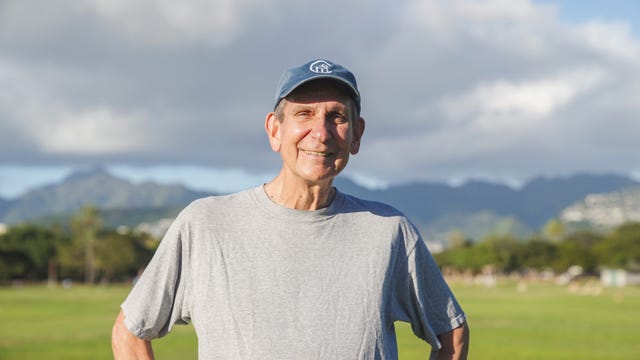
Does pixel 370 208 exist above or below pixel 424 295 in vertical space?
above

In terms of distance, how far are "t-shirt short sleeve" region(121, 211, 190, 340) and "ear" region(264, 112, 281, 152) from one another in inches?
22.2

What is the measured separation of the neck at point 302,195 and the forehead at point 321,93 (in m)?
0.34

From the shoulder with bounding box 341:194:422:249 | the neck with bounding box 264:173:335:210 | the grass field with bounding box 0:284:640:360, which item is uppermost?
the neck with bounding box 264:173:335:210

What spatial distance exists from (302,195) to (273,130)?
0.39m

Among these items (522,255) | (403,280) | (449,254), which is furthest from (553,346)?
(449,254)

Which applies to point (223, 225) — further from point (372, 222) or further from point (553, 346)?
point (553, 346)

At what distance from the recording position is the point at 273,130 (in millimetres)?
4051

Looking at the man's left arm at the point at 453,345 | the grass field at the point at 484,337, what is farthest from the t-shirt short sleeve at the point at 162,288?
the grass field at the point at 484,337

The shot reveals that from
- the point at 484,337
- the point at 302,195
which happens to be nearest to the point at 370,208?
Result: the point at 302,195

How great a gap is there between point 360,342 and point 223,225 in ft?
2.38

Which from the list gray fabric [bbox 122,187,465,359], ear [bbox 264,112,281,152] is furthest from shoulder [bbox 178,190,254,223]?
ear [bbox 264,112,281,152]

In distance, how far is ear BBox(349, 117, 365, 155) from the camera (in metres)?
3.92

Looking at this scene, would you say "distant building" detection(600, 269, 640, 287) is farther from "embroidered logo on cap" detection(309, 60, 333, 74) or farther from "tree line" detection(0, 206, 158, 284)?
"embroidered logo on cap" detection(309, 60, 333, 74)

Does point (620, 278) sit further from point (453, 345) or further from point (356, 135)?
point (356, 135)
